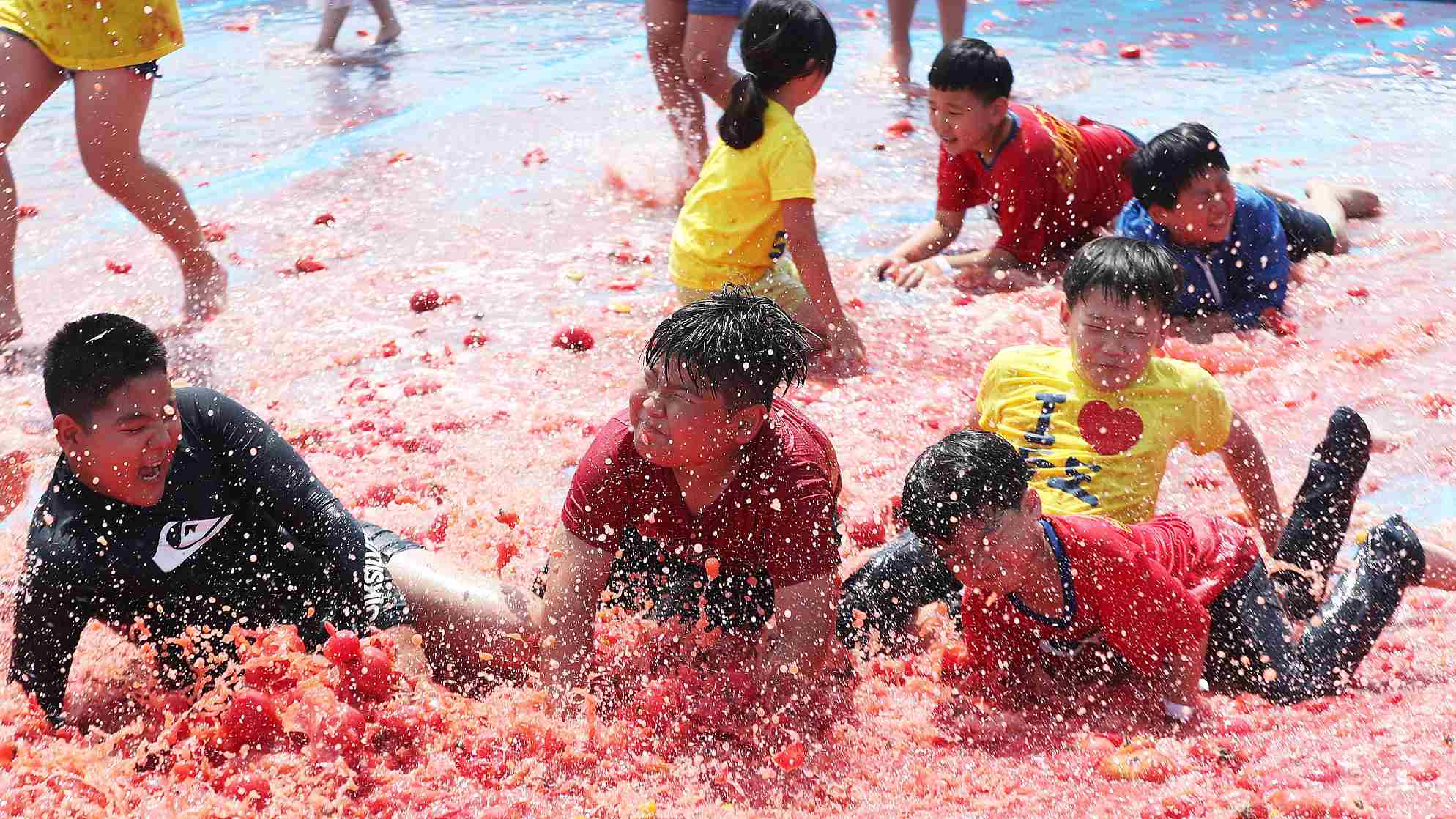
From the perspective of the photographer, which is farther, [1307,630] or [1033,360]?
[1033,360]

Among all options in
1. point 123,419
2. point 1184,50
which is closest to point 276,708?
point 123,419

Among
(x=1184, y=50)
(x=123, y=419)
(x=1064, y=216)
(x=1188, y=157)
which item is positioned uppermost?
(x=123, y=419)

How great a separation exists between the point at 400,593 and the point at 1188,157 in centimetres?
297

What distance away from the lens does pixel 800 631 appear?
2775 mm

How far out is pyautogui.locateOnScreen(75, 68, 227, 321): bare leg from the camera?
4492 mm

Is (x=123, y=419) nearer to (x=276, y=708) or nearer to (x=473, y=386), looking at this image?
(x=276, y=708)

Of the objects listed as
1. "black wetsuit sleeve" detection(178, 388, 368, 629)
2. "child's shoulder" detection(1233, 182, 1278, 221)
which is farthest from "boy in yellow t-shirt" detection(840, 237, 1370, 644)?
"child's shoulder" detection(1233, 182, 1278, 221)

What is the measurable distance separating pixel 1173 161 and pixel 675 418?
2.62m

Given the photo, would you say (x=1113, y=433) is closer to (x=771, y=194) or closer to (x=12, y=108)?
(x=771, y=194)

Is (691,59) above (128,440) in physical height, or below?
below

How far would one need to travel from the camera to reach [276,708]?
110 inches

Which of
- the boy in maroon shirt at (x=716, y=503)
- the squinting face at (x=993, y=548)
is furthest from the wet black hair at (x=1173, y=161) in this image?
the squinting face at (x=993, y=548)

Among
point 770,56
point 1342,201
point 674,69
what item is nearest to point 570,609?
point 770,56

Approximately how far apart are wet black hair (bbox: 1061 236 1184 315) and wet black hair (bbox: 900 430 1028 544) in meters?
0.67
